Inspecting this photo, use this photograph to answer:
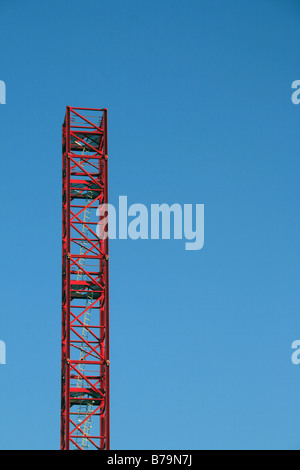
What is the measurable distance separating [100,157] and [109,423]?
17782 mm

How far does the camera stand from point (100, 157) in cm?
10062
